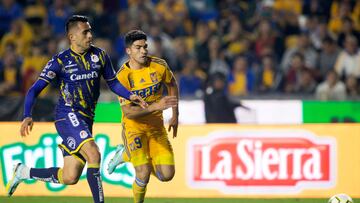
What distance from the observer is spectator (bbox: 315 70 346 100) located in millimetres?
15367

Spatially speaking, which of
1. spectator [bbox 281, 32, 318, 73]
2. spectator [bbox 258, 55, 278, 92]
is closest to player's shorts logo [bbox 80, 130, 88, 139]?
spectator [bbox 258, 55, 278, 92]

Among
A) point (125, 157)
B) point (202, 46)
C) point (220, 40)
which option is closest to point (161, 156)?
point (125, 157)

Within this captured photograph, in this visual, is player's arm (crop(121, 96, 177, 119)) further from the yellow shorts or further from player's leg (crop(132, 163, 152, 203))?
player's leg (crop(132, 163, 152, 203))

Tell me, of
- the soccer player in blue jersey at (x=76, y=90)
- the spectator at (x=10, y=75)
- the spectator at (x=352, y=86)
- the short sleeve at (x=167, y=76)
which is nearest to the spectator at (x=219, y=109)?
the spectator at (x=352, y=86)

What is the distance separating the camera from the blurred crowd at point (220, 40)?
1633 cm

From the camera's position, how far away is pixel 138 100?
9664 mm

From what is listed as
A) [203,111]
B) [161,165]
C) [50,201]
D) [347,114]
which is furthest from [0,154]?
[347,114]

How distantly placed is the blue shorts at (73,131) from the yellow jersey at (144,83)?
0.65 metres

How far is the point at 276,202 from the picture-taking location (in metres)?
11.6

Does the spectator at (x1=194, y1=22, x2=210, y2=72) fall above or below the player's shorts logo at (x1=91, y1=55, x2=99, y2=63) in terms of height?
above

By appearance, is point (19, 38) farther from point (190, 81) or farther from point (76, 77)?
point (76, 77)

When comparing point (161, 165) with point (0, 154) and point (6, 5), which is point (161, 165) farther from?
point (6, 5)

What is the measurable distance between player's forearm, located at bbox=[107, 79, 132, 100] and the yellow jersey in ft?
0.77

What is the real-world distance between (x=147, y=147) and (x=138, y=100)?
0.85 metres
